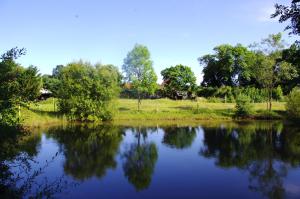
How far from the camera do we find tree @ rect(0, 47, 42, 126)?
952cm

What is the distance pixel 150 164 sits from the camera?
23.5 meters

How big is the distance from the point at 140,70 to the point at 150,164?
33.1 metres

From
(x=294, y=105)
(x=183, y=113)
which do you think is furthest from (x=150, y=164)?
(x=183, y=113)

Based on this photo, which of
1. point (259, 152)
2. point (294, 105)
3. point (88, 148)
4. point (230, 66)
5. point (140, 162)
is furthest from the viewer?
point (230, 66)

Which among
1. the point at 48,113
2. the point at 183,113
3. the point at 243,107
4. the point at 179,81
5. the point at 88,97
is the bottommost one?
the point at 183,113

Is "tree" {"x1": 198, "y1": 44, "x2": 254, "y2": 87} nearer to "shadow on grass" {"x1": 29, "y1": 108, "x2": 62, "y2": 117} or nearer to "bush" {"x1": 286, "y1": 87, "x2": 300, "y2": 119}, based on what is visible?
"bush" {"x1": 286, "y1": 87, "x2": 300, "y2": 119}

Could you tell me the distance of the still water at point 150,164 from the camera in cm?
1623

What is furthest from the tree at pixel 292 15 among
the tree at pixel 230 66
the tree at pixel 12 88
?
the tree at pixel 230 66

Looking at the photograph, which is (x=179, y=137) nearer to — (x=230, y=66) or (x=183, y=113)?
(x=183, y=113)

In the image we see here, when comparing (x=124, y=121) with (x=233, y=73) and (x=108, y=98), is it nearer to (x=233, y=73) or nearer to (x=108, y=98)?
(x=108, y=98)

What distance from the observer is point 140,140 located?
3394 centimetres

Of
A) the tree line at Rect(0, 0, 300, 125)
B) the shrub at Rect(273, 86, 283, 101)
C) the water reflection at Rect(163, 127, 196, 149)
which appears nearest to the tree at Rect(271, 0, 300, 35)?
the tree line at Rect(0, 0, 300, 125)

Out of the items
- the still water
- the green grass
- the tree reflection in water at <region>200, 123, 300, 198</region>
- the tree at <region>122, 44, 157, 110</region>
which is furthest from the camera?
the tree at <region>122, 44, 157, 110</region>

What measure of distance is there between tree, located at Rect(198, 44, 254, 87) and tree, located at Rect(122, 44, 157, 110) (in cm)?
3249
